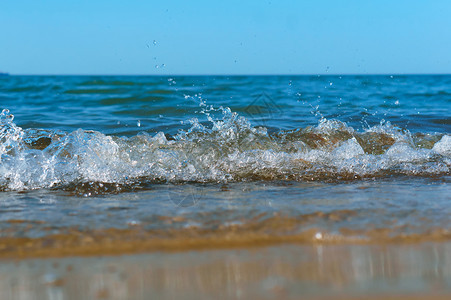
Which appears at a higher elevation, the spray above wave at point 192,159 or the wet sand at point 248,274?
the spray above wave at point 192,159

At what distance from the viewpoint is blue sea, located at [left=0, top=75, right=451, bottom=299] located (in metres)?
1.55

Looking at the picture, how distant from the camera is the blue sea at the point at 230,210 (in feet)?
5.08

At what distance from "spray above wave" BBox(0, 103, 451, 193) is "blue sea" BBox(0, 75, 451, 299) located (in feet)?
0.05

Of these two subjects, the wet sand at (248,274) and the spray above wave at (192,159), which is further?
the spray above wave at (192,159)

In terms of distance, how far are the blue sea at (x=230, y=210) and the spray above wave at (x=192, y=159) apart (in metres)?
0.01

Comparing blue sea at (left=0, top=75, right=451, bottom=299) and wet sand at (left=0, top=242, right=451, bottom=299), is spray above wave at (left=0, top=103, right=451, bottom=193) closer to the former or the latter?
blue sea at (left=0, top=75, right=451, bottom=299)

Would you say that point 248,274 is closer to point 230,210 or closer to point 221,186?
point 230,210

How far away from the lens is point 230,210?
232 centimetres

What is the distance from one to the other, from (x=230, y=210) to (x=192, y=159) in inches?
54.1

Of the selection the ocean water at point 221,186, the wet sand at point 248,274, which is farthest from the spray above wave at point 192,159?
the wet sand at point 248,274

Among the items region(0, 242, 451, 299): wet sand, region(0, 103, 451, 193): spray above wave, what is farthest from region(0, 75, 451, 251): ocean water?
region(0, 242, 451, 299): wet sand

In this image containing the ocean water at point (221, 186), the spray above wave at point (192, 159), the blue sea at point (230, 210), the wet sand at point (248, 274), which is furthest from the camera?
the spray above wave at point (192, 159)

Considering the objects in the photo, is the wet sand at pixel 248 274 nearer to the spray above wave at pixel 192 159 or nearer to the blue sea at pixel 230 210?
the blue sea at pixel 230 210

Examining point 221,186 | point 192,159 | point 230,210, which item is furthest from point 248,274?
point 192,159
